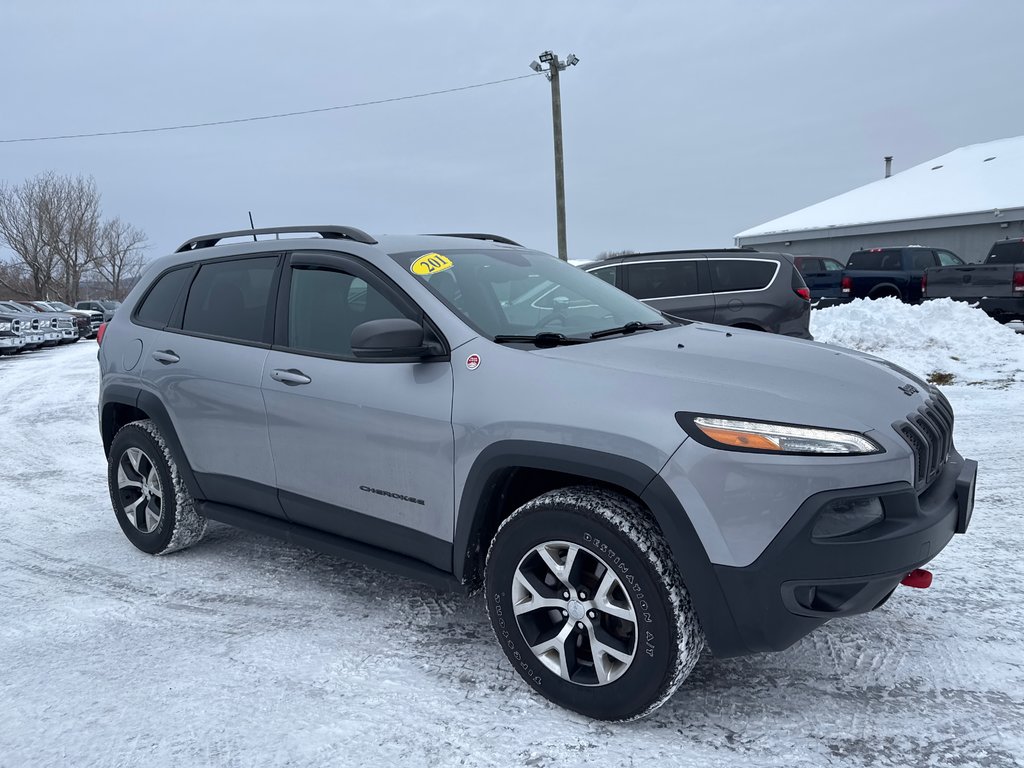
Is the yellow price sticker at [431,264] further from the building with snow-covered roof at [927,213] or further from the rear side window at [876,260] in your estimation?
the building with snow-covered roof at [927,213]

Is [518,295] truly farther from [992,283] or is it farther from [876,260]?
[876,260]

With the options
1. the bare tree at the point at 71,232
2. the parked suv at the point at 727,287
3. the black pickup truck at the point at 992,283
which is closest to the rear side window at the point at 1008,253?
the black pickup truck at the point at 992,283

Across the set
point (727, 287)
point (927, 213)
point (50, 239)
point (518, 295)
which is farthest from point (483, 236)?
point (50, 239)

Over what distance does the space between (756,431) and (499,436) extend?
926mm

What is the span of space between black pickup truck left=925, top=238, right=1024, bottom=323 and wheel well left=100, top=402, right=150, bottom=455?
15.8 metres

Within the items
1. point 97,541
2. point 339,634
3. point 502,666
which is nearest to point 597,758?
point 502,666

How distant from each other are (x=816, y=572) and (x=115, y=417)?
14.3 feet

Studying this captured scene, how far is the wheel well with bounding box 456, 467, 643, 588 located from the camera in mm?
3023

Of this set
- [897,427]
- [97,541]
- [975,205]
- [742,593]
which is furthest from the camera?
[975,205]

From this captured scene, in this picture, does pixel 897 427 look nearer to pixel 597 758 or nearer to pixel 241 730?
pixel 597 758

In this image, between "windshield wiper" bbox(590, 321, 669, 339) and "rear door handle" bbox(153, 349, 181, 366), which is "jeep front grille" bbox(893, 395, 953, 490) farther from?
"rear door handle" bbox(153, 349, 181, 366)

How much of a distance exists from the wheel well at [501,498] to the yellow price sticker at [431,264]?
3.50 ft

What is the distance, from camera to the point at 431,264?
363 centimetres

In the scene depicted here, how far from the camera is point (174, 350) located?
174 inches
